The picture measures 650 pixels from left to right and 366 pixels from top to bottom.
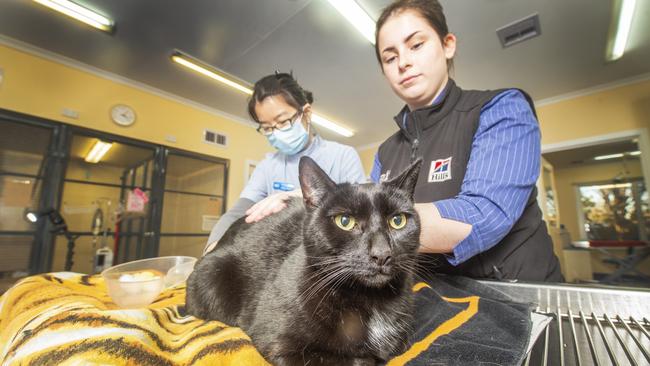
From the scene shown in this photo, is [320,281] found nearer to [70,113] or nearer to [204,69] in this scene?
[204,69]

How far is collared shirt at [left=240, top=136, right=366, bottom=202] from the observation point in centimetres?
191

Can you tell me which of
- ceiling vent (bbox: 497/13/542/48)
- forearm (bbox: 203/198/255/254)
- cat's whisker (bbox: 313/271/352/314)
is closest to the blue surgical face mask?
forearm (bbox: 203/198/255/254)

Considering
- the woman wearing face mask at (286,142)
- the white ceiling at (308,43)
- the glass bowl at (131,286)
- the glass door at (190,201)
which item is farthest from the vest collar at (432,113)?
the glass door at (190,201)

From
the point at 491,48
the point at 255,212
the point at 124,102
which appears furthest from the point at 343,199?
the point at 124,102

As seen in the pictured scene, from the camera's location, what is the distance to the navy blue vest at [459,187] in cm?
114

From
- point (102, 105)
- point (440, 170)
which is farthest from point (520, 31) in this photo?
point (102, 105)

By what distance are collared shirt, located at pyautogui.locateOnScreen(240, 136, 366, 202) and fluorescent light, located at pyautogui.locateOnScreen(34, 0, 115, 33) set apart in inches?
123

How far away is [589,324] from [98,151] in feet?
19.9

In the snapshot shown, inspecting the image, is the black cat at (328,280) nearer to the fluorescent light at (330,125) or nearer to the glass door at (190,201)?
the glass door at (190,201)

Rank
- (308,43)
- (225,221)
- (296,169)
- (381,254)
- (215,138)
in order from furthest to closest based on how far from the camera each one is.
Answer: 1. (215,138)
2. (308,43)
3. (296,169)
4. (225,221)
5. (381,254)

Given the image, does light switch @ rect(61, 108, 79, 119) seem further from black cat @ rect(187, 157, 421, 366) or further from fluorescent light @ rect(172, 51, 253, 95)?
black cat @ rect(187, 157, 421, 366)

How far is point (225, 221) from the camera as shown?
62.9 inches

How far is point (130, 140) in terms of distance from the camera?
4762 millimetres

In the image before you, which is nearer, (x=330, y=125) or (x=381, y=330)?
(x=381, y=330)
